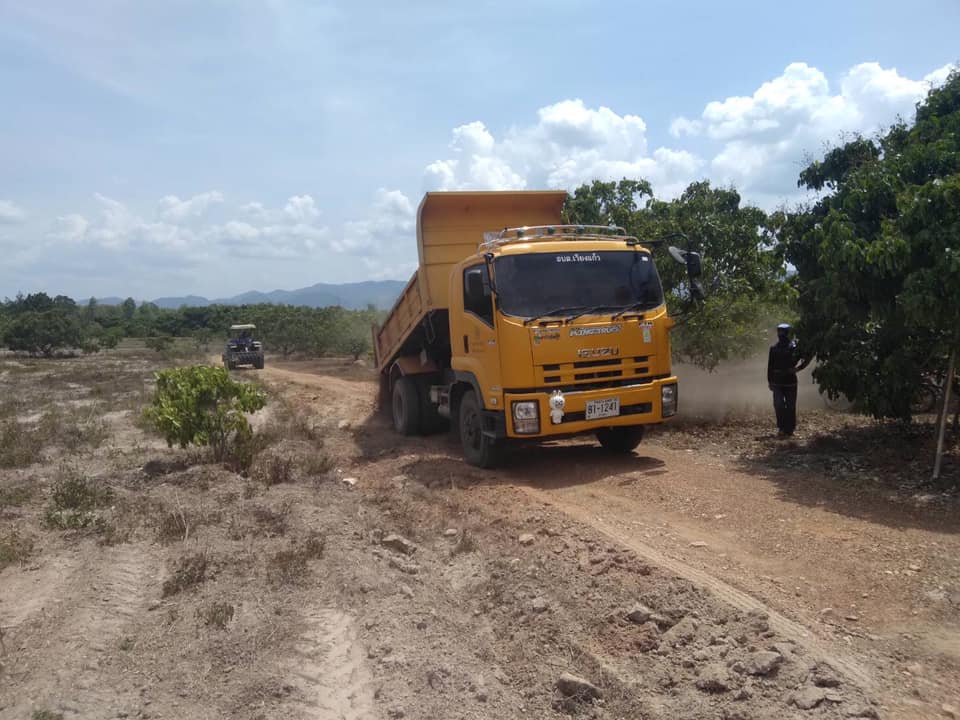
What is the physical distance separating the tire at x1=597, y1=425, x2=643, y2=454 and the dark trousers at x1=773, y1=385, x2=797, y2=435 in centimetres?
201

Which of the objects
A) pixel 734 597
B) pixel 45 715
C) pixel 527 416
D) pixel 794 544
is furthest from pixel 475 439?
pixel 45 715

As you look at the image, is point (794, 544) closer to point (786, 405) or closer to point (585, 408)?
point (585, 408)

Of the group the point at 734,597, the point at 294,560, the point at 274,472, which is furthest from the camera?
the point at 274,472

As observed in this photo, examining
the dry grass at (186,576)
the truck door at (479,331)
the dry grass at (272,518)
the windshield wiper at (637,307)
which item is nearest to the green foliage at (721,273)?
the windshield wiper at (637,307)

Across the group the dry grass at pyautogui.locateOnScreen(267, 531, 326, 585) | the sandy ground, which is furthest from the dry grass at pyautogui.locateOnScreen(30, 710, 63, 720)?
the dry grass at pyautogui.locateOnScreen(267, 531, 326, 585)

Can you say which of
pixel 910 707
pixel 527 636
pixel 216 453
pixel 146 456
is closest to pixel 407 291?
pixel 216 453

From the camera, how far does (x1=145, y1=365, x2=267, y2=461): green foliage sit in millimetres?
9094

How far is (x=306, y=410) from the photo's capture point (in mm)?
15352

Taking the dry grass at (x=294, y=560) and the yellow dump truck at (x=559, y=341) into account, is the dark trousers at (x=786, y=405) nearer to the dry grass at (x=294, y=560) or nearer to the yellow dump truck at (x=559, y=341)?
the yellow dump truck at (x=559, y=341)

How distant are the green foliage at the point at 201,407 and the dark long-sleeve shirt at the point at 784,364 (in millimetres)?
6551

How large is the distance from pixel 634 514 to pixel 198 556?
3.53m

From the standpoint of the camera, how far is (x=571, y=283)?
26.4 ft

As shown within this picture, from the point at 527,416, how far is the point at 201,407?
4.28m

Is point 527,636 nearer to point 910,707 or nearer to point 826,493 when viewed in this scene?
point 910,707
